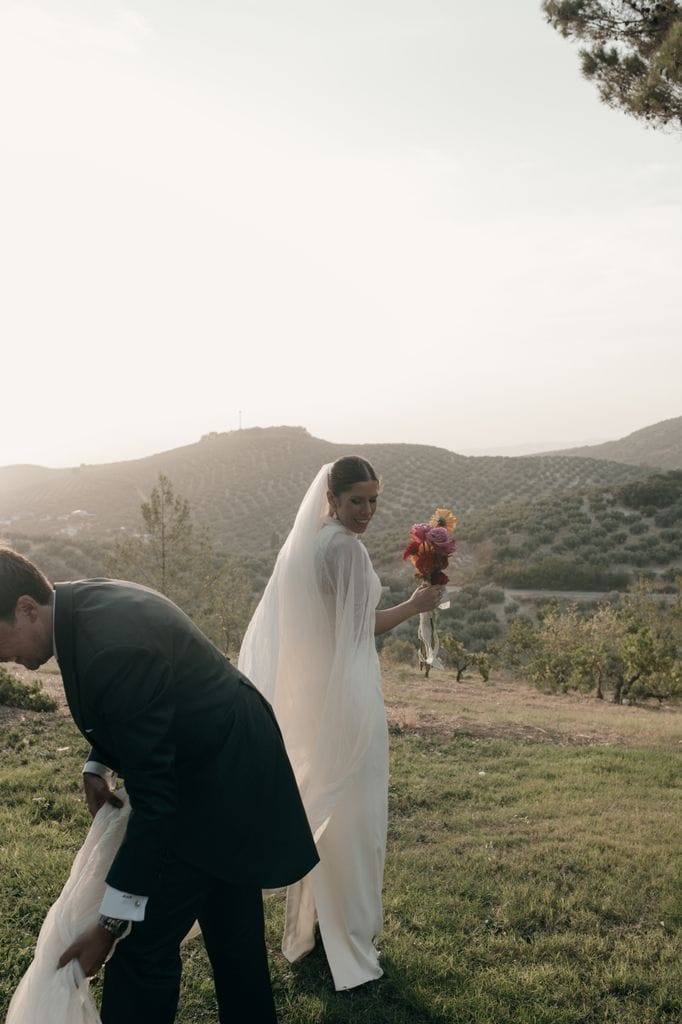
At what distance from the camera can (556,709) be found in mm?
13344

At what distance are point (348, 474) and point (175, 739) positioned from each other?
1.72 metres

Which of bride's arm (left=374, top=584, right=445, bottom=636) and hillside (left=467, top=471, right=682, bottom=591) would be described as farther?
hillside (left=467, top=471, right=682, bottom=591)

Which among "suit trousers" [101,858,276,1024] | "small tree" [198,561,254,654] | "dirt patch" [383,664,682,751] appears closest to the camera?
"suit trousers" [101,858,276,1024]

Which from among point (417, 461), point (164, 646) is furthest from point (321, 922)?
point (417, 461)

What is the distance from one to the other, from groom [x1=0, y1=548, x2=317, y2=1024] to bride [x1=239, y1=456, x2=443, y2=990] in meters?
0.95

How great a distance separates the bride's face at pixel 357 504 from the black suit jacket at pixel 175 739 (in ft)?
4.14

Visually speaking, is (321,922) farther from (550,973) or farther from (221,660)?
(221,660)

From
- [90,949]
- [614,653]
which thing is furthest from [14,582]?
[614,653]

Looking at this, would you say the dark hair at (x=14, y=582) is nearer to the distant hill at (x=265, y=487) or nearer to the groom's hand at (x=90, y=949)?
the groom's hand at (x=90, y=949)

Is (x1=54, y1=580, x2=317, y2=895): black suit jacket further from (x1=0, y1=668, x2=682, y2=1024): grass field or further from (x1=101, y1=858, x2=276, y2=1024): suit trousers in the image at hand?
(x1=0, y1=668, x2=682, y2=1024): grass field

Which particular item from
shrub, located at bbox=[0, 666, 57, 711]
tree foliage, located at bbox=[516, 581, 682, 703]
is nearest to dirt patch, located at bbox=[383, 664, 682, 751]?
tree foliage, located at bbox=[516, 581, 682, 703]

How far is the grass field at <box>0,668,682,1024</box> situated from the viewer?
3611mm

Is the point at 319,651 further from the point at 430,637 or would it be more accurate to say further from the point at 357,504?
the point at 430,637

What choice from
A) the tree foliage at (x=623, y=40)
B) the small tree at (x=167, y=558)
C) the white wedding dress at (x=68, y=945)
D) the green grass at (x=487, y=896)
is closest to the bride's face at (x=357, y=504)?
the white wedding dress at (x=68, y=945)
